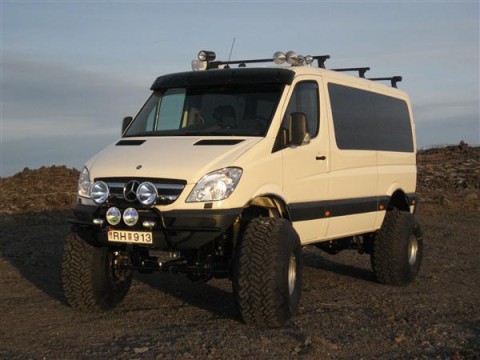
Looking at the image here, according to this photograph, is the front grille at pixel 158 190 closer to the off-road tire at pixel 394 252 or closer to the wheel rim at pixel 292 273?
the wheel rim at pixel 292 273

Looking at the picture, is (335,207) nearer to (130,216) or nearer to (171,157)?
(171,157)

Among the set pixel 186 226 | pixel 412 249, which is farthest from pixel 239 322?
pixel 412 249

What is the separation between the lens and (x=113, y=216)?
24.2ft

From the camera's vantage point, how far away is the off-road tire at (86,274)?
8070 millimetres

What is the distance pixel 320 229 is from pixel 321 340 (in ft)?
7.68

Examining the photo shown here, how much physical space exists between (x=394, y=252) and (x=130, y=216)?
14.5ft

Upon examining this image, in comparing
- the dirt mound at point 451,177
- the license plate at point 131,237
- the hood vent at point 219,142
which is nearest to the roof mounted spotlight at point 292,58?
the hood vent at point 219,142

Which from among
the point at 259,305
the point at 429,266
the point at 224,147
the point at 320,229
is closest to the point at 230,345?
the point at 259,305

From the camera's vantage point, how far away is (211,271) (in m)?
7.46

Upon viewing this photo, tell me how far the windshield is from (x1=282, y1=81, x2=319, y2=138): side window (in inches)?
8.2

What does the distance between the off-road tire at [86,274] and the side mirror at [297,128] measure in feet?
7.43

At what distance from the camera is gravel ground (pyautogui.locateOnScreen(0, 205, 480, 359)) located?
21.4 ft

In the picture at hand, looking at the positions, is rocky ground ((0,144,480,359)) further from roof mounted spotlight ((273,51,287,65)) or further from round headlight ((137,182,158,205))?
roof mounted spotlight ((273,51,287,65))

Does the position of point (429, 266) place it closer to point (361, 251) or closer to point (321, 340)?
point (361, 251)
